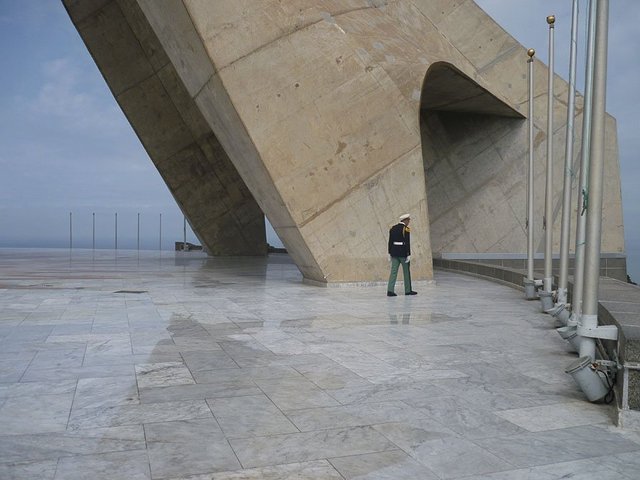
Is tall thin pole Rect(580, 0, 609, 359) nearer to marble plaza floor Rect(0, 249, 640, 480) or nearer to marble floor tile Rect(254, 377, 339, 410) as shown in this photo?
marble plaza floor Rect(0, 249, 640, 480)

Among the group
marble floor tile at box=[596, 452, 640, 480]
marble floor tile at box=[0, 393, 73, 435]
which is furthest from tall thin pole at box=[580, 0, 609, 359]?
marble floor tile at box=[0, 393, 73, 435]

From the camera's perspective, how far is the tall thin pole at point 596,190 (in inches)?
191

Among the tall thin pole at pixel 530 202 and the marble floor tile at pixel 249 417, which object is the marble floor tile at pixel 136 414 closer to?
the marble floor tile at pixel 249 417

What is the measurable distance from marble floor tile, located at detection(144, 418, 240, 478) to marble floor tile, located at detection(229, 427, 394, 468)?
9cm

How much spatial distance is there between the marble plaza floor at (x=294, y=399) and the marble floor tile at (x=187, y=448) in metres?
0.01

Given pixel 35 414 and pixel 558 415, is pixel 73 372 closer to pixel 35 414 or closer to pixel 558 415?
pixel 35 414

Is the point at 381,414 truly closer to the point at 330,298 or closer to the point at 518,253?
the point at 330,298

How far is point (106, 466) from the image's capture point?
329 cm

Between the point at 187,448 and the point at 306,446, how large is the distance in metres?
0.63

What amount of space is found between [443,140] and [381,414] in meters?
17.3

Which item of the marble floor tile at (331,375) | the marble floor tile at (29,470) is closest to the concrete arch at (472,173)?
the marble floor tile at (331,375)

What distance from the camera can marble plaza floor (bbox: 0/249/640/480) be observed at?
3387mm

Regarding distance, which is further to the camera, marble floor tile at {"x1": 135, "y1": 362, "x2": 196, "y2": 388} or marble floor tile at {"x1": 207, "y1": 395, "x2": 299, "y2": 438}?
marble floor tile at {"x1": 135, "y1": 362, "x2": 196, "y2": 388}

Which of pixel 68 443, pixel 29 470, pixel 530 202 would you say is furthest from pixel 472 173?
pixel 29 470
